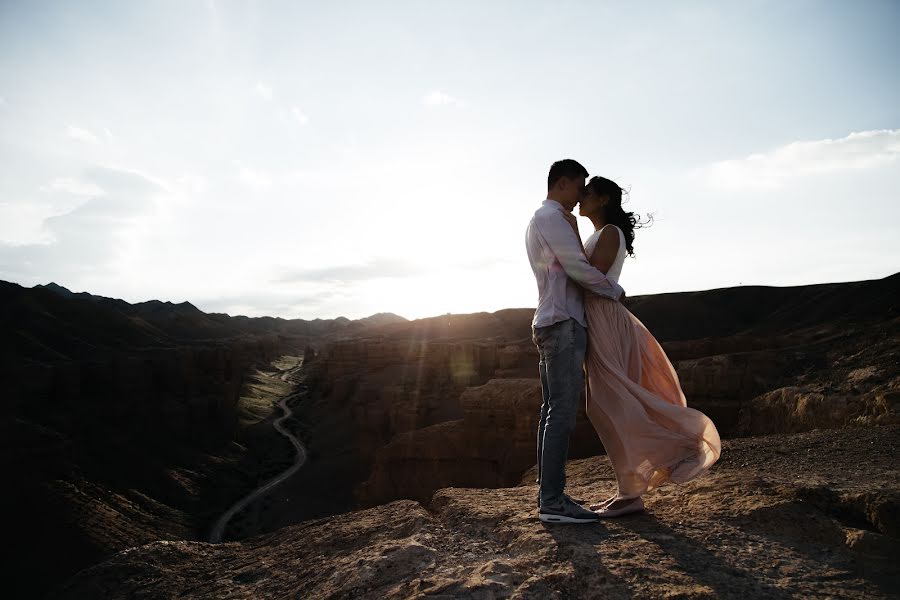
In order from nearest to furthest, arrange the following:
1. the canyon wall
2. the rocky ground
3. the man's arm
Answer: the rocky ground < the man's arm < the canyon wall

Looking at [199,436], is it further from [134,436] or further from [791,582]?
[791,582]

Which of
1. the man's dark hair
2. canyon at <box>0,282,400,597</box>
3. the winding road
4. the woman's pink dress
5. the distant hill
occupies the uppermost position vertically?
the distant hill

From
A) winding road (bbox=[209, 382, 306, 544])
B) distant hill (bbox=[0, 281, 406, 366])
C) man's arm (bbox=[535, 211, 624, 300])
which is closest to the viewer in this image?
man's arm (bbox=[535, 211, 624, 300])

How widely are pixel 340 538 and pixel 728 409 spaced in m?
14.0

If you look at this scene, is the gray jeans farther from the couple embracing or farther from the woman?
the woman

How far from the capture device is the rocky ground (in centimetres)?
261

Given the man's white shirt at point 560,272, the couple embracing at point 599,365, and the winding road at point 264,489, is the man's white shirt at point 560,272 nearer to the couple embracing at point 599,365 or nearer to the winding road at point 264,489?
the couple embracing at point 599,365

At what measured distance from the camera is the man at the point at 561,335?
343cm

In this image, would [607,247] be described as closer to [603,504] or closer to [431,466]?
[603,504]

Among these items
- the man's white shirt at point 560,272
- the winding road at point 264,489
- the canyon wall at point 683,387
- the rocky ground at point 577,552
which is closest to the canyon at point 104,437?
the winding road at point 264,489

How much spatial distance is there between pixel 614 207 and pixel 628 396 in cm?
128

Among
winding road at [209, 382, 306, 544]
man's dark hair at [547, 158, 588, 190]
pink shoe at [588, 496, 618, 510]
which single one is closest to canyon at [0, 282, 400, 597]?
winding road at [209, 382, 306, 544]

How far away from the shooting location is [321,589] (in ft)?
10.3

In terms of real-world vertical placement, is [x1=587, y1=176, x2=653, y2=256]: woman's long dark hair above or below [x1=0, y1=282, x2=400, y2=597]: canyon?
above
